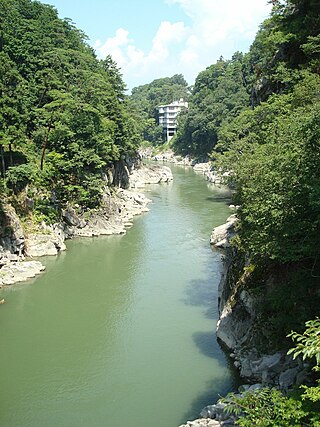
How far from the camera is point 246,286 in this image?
1333 centimetres

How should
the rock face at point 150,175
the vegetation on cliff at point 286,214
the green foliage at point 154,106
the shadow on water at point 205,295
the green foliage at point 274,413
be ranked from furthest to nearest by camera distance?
the green foliage at point 154,106 < the rock face at point 150,175 < the shadow on water at point 205,295 < the vegetation on cliff at point 286,214 < the green foliage at point 274,413

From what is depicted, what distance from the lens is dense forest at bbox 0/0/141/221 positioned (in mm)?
23594

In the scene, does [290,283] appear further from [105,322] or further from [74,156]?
[74,156]

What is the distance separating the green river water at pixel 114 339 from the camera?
38.0 feet

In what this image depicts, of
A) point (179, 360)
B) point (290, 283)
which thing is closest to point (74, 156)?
point (179, 360)

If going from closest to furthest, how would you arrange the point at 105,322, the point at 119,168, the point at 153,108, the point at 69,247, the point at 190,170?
the point at 105,322, the point at 69,247, the point at 119,168, the point at 190,170, the point at 153,108

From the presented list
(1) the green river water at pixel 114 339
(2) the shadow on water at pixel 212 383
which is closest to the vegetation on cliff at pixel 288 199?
(2) the shadow on water at pixel 212 383

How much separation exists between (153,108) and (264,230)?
8329 cm

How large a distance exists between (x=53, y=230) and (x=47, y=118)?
6.99 m

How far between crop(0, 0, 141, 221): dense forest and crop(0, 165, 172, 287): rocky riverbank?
0.92 meters

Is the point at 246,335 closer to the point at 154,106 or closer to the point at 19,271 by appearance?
the point at 19,271

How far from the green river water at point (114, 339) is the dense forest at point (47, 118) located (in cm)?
370

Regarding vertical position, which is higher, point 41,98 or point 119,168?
point 41,98

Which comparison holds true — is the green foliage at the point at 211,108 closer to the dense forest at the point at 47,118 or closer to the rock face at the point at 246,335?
the dense forest at the point at 47,118
